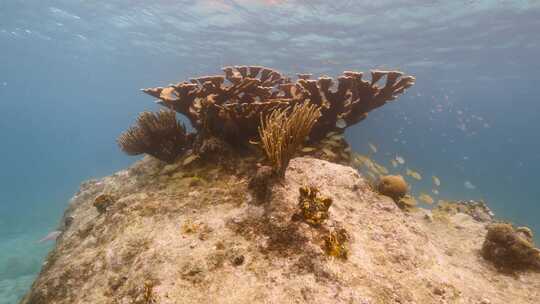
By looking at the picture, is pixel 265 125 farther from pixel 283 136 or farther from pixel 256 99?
pixel 283 136

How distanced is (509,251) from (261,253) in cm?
358

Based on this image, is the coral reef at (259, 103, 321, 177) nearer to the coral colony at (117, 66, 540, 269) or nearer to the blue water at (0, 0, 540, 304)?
the coral colony at (117, 66, 540, 269)

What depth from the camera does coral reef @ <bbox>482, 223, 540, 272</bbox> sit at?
13.8 ft

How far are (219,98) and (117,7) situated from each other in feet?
86.8

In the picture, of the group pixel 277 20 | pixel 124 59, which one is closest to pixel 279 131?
pixel 277 20

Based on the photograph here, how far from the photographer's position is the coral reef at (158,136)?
514cm

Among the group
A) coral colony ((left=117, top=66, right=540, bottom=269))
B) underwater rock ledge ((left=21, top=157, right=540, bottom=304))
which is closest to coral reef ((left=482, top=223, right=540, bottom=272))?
coral colony ((left=117, top=66, right=540, bottom=269))

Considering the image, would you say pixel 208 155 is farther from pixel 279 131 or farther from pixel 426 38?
pixel 426 38

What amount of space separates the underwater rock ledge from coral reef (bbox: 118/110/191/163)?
0.84m

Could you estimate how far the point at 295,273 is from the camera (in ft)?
9.30

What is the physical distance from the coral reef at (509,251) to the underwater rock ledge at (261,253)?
0.15m

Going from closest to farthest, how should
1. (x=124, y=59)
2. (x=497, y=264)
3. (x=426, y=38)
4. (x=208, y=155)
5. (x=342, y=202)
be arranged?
(x=342, y=202) < (x=497, y=264) < (x=208, y=155) < (x=426, y=38) < (x=124, y=59)

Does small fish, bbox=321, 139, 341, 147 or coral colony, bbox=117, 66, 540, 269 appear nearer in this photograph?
coral colony, bbox=117, 66, 540, 269

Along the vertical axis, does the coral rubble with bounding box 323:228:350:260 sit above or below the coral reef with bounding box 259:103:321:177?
below
